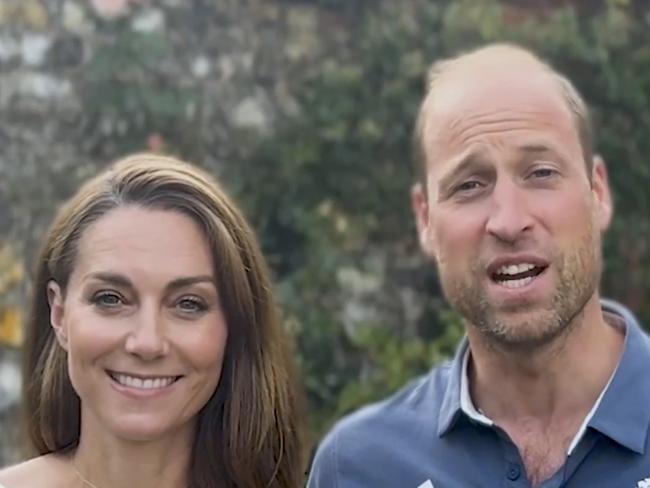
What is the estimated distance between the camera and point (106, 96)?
498 centimetres

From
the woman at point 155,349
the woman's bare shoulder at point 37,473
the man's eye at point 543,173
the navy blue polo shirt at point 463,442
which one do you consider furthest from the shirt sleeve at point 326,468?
the man's eye at point 543,173

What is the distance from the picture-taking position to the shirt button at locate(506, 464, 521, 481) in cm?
270

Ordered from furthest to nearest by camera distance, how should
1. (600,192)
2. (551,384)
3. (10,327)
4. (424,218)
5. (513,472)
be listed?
1. (10,327)
2. (424,218)
3. (600,192)
4. (551,384)
5. (513,472)

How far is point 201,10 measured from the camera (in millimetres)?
5184

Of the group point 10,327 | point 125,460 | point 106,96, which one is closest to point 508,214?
point 125,460

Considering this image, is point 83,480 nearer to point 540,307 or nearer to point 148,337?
point 148,337

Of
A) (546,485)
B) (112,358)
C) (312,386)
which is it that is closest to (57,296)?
(112,358)

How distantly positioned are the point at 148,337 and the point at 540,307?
76cm

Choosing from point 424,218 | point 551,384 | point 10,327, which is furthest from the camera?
point 10,327

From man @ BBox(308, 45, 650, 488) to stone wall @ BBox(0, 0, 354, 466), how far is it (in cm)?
220

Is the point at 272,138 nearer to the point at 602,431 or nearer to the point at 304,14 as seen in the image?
the point at 304,14

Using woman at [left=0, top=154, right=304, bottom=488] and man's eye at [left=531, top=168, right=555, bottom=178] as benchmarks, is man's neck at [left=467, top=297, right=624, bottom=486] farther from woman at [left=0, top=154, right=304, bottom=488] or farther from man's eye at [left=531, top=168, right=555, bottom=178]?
woman at [left=0, top=154, right=304, bottom=488]

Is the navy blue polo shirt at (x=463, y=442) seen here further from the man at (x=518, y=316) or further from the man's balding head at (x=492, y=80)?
the man's balding head at (x=492, y=80)

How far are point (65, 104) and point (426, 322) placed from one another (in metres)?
1.49
